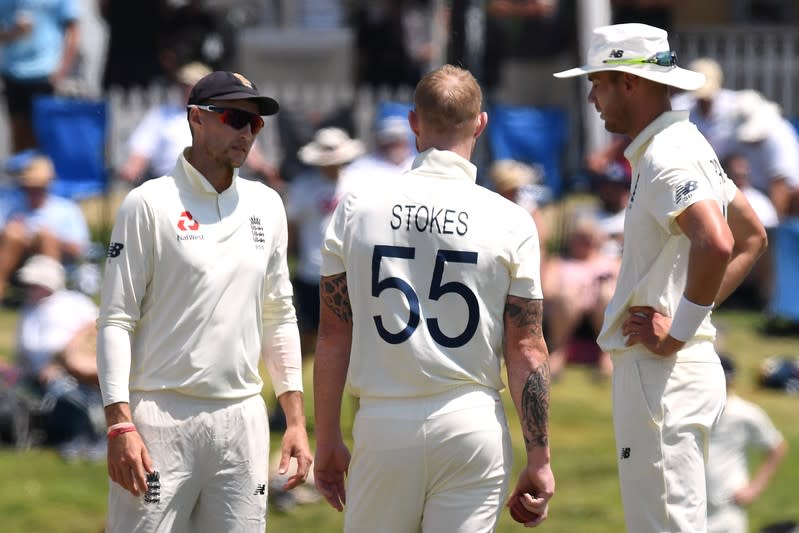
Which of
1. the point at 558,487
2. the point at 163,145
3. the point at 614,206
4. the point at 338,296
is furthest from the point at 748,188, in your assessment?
the point at 338,296

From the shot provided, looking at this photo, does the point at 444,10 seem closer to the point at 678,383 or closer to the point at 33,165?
the point at 33,165

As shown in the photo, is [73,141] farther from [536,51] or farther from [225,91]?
[225,91]

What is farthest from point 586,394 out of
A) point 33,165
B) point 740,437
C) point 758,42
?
point 758,42

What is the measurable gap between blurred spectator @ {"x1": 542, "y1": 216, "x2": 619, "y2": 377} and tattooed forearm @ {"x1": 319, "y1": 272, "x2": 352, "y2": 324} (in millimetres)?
6444

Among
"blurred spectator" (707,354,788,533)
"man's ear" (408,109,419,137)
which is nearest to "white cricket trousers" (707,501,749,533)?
"blurred spectator" (707,354,788,533)

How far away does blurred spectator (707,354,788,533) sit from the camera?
8359 millimetres

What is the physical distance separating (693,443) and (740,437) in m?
3.18

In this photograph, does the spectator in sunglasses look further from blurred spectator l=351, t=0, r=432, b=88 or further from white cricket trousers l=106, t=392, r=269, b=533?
blurred spectator l=351, t=0, r=432, b=88

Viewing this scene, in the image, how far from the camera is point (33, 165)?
41.9ft

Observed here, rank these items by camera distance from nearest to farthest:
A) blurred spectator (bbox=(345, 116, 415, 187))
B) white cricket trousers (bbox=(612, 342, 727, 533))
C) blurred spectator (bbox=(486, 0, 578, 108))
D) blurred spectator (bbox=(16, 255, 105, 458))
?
1. white cricket trousers (bbox=(612, 342, 727, 533))
2. blurred spectator (bbox=(16, 255, 105, 458))
3. blurred spectator (bbox=(345, 116, 415, 187))
4. blurred spectator (bbox=(486, 0, 578, 108))

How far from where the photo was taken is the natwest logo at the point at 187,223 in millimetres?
5266

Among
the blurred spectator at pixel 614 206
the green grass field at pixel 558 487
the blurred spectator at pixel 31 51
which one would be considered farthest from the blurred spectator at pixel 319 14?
the green grass field at pixel 558 487

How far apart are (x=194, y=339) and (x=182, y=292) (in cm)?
16

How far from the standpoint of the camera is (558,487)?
9.96 meters
